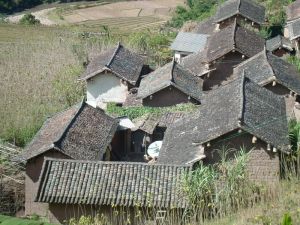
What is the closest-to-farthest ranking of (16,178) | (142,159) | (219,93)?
(219,93) → (16,178) → (142,159)

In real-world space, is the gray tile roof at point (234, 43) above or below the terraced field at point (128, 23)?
above

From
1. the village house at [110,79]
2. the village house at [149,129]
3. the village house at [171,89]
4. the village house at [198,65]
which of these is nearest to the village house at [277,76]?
the village house at [171,89]

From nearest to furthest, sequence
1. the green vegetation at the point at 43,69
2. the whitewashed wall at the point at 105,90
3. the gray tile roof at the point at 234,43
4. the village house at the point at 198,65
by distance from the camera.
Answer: the green vegetation at the point at 43,69, the gray tile roof at the point at 234,43, the village house at the point at 198,65, the whitewashed wall at the point at 105,90

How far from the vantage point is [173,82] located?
82.1ft

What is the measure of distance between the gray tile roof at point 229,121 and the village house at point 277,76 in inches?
103

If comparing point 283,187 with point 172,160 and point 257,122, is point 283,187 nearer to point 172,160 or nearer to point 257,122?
point 257,122

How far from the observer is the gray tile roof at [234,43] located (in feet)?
85.1

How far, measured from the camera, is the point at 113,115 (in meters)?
24.8

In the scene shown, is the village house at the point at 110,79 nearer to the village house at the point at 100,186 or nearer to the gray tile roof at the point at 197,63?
the gray tile roof at the point at 197,63

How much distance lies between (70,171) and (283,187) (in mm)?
7667

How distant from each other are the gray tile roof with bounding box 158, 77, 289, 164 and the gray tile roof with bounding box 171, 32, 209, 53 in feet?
42.6

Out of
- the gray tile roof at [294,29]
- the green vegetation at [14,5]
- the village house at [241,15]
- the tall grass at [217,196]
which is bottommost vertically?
the green vegetation at [14,5]

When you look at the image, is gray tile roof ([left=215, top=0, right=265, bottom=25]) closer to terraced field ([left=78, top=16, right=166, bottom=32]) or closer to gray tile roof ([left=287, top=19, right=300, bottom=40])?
gray tile roof ([left=287, top=19, right=300, bottom=40])

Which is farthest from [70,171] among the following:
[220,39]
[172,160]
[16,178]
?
[220,39]
